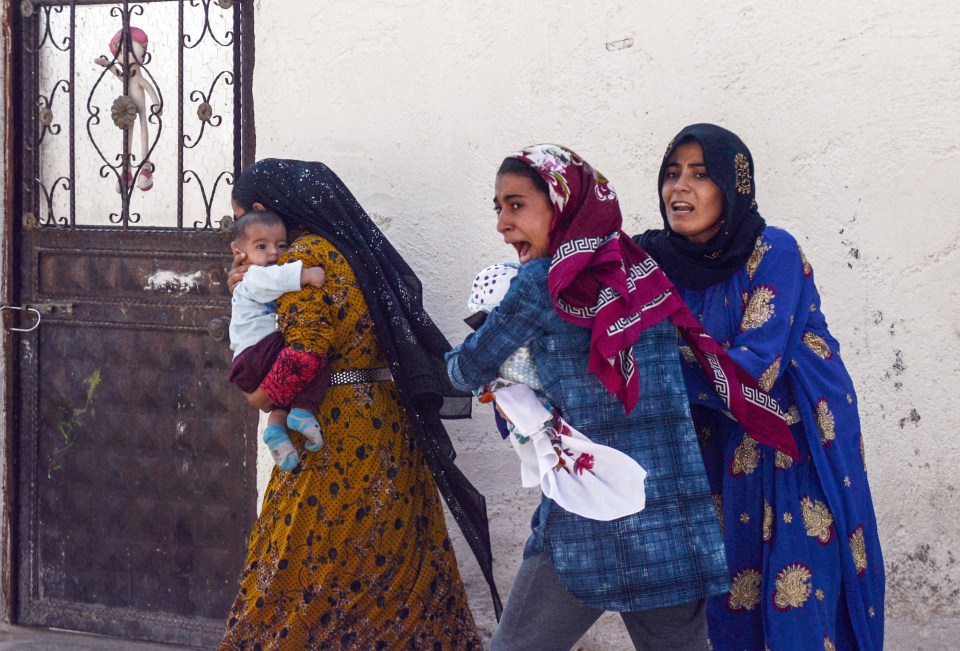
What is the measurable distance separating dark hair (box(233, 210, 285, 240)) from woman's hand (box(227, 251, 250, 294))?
2.1 inches

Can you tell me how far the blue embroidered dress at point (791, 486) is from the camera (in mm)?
2404

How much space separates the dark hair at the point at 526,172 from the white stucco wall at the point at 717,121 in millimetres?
1155

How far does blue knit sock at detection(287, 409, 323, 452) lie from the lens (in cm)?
285

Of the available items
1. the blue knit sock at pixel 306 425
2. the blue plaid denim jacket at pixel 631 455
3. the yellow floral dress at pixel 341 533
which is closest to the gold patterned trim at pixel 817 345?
the blue plaid denim jacket at pixel 631 455

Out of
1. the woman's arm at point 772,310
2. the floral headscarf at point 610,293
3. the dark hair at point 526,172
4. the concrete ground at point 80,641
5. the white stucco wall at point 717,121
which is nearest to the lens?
the floral headscarf at point 610,293

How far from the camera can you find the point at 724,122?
10.6 feet

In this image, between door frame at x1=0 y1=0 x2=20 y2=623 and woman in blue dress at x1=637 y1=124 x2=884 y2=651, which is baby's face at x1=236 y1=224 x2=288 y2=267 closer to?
woman in blue dress at x1=637 y1=124 x2=884 y2=651

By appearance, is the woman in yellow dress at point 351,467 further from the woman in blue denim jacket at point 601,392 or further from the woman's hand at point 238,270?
the woman in blue denim jacket at point 601,392

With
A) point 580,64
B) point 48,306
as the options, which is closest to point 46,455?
point 48,306

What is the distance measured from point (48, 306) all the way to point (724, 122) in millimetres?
2558

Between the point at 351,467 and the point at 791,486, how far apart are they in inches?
47.0

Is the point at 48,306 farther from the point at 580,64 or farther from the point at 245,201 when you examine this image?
the point at 580,64

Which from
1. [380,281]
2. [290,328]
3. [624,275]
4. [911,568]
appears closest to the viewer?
[624,275]

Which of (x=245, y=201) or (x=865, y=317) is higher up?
(x=245, y=201)
